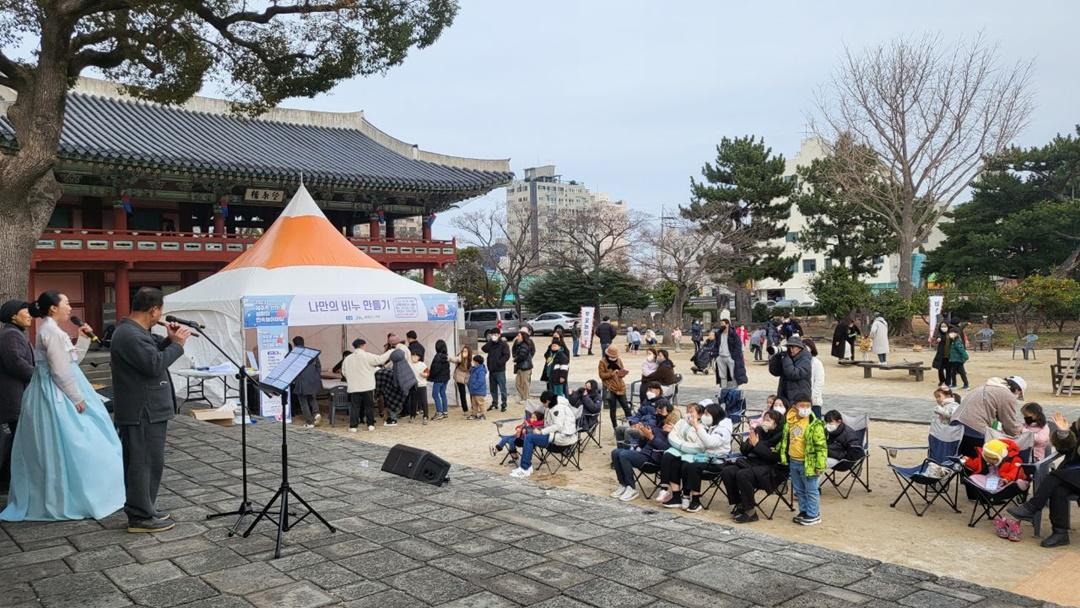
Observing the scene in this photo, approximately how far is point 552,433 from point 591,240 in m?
29.9

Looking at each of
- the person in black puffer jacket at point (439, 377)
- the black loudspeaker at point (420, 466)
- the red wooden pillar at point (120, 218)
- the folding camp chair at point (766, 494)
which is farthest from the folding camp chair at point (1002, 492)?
the red wooden pillar at point (120, 218)

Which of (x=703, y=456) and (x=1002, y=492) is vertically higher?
(x=703, y=456)

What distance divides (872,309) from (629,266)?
15.5 metres

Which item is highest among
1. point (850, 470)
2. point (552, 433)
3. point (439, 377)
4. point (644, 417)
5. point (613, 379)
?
point (613, 379)

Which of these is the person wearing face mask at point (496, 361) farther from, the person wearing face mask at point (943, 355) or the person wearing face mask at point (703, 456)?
the person wearing face mask at point (943, 355)

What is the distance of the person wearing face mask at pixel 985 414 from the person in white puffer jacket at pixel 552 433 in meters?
3.79

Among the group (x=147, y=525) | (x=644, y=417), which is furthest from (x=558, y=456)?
(x=147, y=525)

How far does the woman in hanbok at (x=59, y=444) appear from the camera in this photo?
16.4 feet

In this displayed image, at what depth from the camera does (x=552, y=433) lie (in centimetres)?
812

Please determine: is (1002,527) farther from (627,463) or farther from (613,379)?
(613,379)

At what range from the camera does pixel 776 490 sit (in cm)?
658

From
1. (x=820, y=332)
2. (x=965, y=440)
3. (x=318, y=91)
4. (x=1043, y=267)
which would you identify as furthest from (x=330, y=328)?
(x=1043, y=267)

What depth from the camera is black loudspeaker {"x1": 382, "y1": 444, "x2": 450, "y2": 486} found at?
6.91 meters

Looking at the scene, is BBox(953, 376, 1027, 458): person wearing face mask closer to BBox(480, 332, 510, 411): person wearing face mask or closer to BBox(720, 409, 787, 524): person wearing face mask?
BBox(720, 409, 787, 524): person wearing face mask
